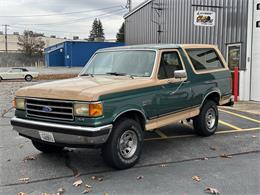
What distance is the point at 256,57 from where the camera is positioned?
42.0ft

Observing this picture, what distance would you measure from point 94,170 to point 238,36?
9.83m

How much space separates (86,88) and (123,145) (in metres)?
1.08

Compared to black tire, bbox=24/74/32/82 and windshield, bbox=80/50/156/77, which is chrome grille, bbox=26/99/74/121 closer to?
windshield, bbox=80/50/156/77

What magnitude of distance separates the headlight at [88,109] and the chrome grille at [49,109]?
4.3 inches

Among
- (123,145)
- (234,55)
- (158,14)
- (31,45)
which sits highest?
(31,45)

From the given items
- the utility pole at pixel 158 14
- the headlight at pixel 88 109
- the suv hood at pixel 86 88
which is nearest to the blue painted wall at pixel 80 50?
the utility pole at pixel 158 14

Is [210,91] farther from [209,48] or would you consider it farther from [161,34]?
[161,34]

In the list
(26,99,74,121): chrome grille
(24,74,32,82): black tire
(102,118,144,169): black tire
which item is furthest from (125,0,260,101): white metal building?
(24,74,32,82): black tire

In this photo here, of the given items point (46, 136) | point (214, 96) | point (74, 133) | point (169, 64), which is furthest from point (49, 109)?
point (214, 96)

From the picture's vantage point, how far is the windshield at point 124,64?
6.16 meters

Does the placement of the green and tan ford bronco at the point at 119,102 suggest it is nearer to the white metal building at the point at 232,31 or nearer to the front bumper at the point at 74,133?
the front bumper at the point at 74,133

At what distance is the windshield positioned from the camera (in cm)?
616

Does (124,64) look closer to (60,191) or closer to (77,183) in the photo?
(77,183)

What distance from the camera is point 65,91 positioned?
16.5 feet
